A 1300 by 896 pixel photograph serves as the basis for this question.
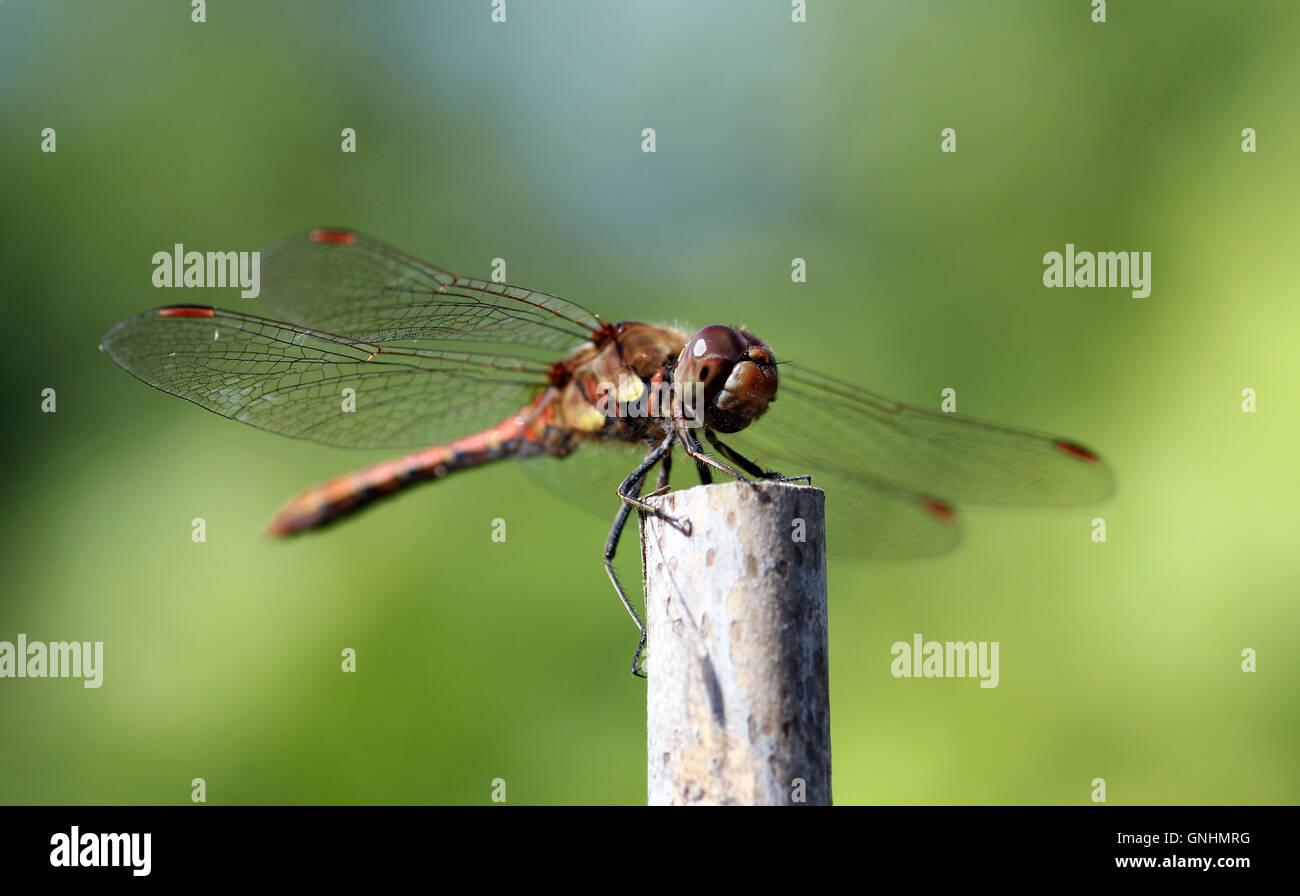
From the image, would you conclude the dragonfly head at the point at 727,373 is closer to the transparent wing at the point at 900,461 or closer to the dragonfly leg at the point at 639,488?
the dragonfly leg at the point at 639,488

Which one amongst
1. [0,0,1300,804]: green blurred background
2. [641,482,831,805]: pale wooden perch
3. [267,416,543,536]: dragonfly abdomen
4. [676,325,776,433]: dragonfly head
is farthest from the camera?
[0,0,1300,804]: green blurred background

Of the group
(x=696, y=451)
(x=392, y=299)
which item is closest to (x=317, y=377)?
(x=392, y=299)

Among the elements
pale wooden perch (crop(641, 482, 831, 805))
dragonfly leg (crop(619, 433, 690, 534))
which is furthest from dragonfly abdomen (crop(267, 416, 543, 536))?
pale wooden perch (crop(641, 482, 831, 805))

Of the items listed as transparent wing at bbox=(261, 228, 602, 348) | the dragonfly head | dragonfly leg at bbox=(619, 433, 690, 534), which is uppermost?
transparent wing at bbox=(261, 228, 602, 348)

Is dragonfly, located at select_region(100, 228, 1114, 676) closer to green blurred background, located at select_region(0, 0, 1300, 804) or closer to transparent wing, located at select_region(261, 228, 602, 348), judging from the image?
transparent wing, located at select_region(261, 228, 602, 348)

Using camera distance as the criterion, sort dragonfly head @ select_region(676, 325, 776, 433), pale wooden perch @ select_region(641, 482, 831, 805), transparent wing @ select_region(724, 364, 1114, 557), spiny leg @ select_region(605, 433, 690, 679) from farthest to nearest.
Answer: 1. transparent wing @ select_region(724, 364, 1114, 557)
2. dragonfly head @ select_region(676, 325, 776, 433)
3. spiny leg @ select_region(605, 433, 690, 679)
4. pale wooden perch @ select_region(641, 482, 831, 805)
